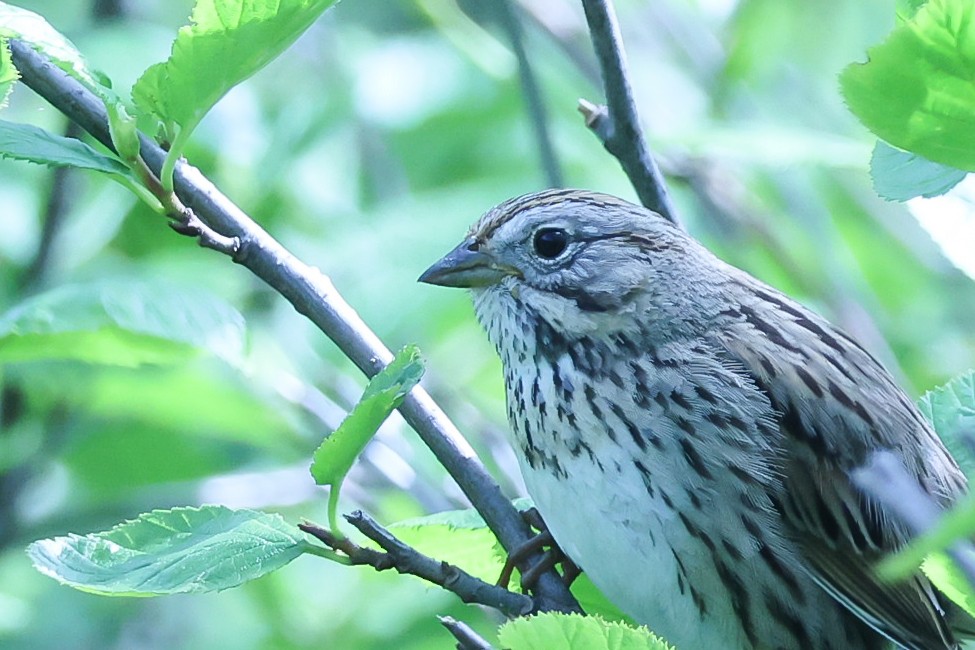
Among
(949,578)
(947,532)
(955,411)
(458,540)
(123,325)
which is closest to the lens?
(947,532)

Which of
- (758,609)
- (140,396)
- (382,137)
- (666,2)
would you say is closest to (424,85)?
(382,137)

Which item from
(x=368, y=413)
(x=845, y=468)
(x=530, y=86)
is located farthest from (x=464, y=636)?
(x=530, y=86)

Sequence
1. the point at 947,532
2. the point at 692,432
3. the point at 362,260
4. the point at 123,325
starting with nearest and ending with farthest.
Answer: the point at 947,532
the point at 692,432
the point at 123,325
the point at 362,260

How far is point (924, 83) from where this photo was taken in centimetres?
150

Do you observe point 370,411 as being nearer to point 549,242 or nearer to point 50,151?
point 50,151

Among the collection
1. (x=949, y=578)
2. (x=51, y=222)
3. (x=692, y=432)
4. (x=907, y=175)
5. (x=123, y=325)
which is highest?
(x=51, y=222)

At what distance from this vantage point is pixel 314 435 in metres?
4.02

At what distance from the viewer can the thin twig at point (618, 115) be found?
2.17 metres

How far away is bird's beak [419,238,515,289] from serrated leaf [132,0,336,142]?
1081mm

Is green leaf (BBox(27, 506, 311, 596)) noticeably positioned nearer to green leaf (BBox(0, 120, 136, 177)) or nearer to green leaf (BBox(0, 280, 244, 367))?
green leaf (BBox(0, 120, 136, 177))

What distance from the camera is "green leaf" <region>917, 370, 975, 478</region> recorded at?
1.99 m

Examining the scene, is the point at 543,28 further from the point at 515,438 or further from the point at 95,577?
the point at 95,577

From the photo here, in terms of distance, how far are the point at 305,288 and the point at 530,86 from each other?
2.68 feet

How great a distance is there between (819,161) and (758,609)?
1.14 metres
